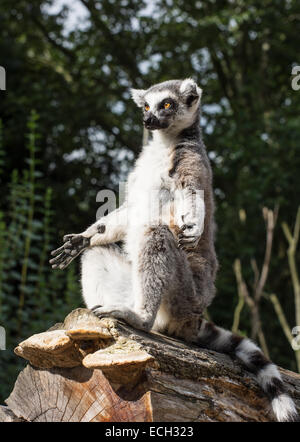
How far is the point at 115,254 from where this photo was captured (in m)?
4.26

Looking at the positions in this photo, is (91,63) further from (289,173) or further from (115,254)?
(115,254)

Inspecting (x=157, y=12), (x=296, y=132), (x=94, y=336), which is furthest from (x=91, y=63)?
(x=94, y=336)

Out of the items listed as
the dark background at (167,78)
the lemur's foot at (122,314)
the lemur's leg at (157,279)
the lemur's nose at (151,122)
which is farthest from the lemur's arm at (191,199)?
the dark background at (167,78)

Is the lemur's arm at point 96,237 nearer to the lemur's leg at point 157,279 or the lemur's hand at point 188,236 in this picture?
the lemur's leg at point 157,279

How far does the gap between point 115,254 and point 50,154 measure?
6.01 metres

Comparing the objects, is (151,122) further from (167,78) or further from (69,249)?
(167,78)

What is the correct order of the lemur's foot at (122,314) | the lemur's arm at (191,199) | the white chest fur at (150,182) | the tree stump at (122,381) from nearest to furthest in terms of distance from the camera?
1. the tree stump at (122,381)
2. the lemur's foot at (122,314)
3. the lemur's arm at (191,199)
4. the white chest fur at (150,182)

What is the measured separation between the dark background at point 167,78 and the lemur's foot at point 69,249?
160 inches

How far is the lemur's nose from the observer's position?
14.4ft

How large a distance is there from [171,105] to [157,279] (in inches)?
68.7

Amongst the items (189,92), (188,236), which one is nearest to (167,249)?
(188,236)

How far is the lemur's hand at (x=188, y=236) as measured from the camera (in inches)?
140

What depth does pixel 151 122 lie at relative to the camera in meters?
4.41
